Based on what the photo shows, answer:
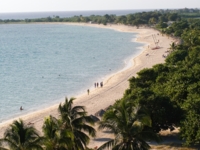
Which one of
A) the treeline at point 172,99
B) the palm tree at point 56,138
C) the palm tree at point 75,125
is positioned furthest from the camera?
the treeline at point 172,99

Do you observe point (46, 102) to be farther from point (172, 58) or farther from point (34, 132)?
point (34, 132)

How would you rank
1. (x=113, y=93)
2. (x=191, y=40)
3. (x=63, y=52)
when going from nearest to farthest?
(x=113, y=93) → (x=191, y=40) → (x=63, y=52)

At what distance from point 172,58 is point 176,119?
28788mm

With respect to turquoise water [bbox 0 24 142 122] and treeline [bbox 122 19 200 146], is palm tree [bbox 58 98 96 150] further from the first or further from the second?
turquoise water [bbox 0 24 142 122]

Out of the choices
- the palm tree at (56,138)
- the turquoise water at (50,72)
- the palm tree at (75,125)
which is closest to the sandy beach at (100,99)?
the turquoise water at (50,72)

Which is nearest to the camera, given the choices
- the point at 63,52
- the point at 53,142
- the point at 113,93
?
the point at 53,142

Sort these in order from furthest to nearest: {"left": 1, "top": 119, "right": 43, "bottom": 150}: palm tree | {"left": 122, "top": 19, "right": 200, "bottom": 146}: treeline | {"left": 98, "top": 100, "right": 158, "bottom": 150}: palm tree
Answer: {"left": 122, "top": 19, "right": 200, "bottom": 146}: treeline → {"left": 98, "top": 100, "right": 158, "bottom": 150}: palm tree → {"left": 1, "top": 119, "right": 43, "bottom": 150}: palm tree

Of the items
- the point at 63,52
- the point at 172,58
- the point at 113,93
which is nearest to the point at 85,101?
the point at 113,93

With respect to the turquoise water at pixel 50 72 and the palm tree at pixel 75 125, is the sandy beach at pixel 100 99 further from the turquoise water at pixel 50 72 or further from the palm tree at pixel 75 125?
the palm tree at pixel 75 125

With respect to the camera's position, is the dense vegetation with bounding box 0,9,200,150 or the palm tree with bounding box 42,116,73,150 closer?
the palm tree with bounding box 42,116,73,150

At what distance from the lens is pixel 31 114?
1729 inches

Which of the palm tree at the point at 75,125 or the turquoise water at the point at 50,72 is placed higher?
the palm tree at the point at 75,125

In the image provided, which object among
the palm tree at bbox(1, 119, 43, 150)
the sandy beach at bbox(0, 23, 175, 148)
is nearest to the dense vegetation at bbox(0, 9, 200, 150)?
the palm tree at bbox(1, 119, 43, 150)

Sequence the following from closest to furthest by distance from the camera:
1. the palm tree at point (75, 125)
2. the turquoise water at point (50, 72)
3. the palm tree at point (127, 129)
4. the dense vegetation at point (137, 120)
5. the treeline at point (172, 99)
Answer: the dense vegetation at point (137, 120) < the palm tree at point (127, 129) < the palm tree at point (75, 125) < the treeline at point (172, 99) < the turquoise water at point (50, 72)
